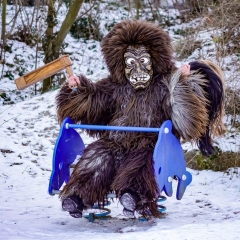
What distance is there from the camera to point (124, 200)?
377 cm

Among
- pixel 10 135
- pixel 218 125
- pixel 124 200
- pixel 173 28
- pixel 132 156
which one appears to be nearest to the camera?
pixel 124 200

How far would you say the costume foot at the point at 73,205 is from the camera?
12.7 ft

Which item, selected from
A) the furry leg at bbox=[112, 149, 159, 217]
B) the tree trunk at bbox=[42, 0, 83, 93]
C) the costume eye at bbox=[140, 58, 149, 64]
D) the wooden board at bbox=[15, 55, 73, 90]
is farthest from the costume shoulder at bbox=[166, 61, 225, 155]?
the tree trunk at bbox=[42, 0, 83, 93]

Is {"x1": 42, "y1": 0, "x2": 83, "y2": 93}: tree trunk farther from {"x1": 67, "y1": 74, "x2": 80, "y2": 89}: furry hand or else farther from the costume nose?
the costume nose

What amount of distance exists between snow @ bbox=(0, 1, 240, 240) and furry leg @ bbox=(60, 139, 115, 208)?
252 millimetres

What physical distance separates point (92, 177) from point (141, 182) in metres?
0.39

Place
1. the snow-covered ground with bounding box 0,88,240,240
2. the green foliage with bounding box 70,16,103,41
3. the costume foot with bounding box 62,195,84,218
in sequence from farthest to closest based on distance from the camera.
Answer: the green foliage with bounding box 70,16,103,41
the costume foot with bounding box 62,195,84,218
the snow-covered ground with bounding box 0,88,240,240

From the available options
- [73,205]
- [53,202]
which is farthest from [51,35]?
[73,205]

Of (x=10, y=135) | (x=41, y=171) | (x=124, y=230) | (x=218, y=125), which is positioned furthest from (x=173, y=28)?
(x=124, y=230)

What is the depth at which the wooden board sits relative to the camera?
435cm

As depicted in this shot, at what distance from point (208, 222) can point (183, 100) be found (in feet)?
2.95

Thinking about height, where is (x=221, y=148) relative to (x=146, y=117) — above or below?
below

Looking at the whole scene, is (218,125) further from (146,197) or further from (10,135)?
(10,135)

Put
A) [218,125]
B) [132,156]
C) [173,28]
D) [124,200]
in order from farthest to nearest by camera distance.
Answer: [173,28] < [218,125] < [132,156] < [124,200]
